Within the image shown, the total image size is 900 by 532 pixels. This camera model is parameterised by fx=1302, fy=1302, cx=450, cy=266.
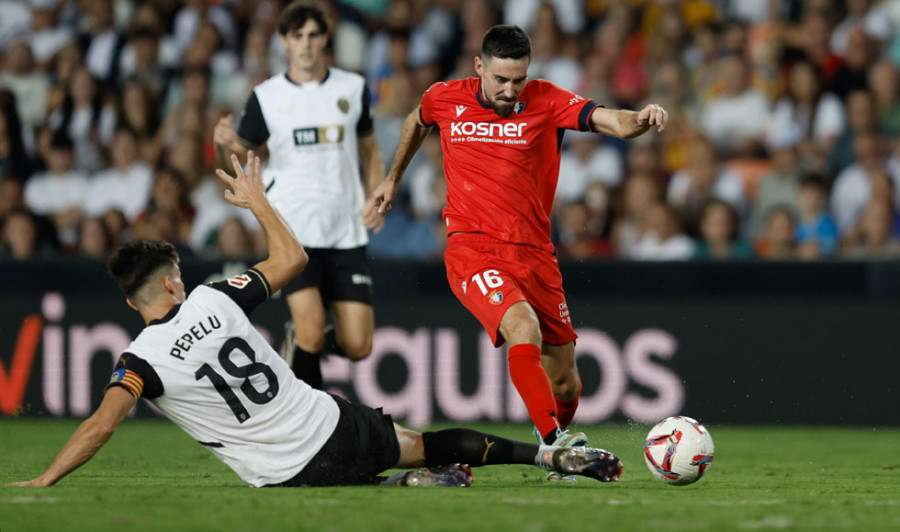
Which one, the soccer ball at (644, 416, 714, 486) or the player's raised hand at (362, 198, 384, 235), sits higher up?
the player's raised hand at (362, 198, 384, 235)

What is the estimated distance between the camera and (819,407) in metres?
10.3

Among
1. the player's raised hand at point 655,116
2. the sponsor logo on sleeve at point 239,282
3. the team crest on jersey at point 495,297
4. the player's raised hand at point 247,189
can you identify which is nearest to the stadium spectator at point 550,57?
the team crest on jersey at point 495,297

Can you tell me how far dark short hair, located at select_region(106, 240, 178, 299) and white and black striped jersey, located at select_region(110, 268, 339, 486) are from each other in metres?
0.19

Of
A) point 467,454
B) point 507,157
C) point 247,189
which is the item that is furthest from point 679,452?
point 247,189

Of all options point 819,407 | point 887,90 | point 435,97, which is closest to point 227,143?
point 435,97

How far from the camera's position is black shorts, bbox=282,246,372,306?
8.49 meters

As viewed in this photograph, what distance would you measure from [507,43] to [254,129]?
7.78ft

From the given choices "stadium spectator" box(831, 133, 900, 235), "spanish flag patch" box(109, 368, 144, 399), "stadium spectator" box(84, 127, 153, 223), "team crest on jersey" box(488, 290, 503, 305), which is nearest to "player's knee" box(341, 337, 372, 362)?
"team crest on jersey" box(488, 290, 503, 305)

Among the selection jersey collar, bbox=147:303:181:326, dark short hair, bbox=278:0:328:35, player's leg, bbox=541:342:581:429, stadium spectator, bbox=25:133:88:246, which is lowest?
player's leg, bbox=541:342:581:429

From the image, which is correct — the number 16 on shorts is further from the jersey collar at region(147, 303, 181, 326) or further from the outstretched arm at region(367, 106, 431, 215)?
the jersey collar at region(147, 303, 181, 326)

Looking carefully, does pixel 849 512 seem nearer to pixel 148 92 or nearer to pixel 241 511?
pixel 241 511

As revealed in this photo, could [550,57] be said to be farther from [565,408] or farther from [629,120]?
[629,120]

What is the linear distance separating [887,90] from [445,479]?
752 centimetres

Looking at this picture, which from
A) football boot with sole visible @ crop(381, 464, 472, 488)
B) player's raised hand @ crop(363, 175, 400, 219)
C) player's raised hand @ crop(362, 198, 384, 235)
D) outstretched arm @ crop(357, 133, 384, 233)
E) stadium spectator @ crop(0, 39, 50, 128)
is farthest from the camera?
stadium spectator @ crop(0, 39, 50, 128)
